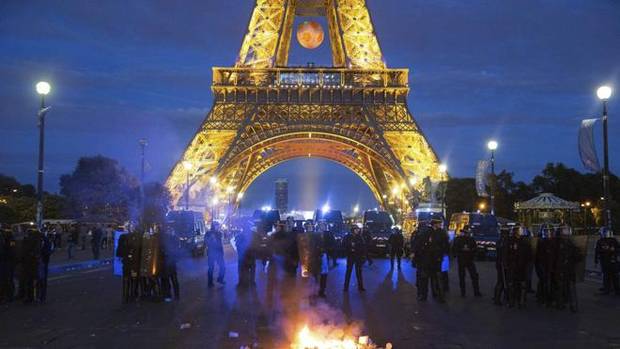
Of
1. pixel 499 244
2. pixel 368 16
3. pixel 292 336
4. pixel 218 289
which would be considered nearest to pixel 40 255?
pixel 218 289

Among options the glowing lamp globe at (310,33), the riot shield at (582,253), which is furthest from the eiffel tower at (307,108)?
the riot shield at (582,253)

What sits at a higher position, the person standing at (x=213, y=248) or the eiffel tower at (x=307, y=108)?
the eiffel tower at (x=307, y=108)

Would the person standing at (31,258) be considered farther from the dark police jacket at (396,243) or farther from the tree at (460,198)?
the tree at (460,198)

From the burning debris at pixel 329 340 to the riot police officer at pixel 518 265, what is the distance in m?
5.31

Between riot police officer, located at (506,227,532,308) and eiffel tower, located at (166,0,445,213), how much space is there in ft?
116

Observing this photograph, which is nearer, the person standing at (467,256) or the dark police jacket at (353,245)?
the person standing at (467,256)

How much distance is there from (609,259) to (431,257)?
4.98 m

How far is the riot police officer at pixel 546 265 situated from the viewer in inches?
579

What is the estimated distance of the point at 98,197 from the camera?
66688 millimetres

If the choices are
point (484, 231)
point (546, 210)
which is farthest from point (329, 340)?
point (546, 210)

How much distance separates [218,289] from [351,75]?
3749 centimetres

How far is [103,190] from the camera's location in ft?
221

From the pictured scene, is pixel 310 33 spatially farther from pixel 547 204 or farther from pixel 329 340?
pixel 329 340

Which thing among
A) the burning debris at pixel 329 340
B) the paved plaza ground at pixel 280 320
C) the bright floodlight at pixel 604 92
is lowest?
the paved plaza ground at pixel 280 320
